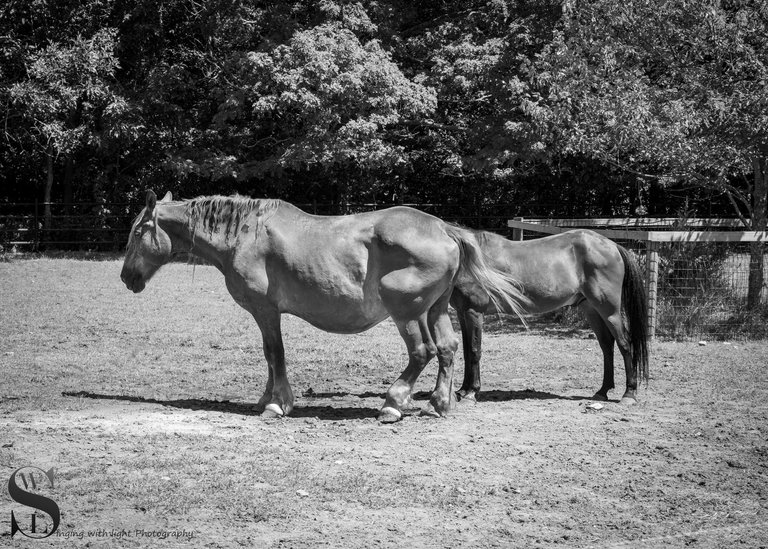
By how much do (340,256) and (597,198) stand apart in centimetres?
2259

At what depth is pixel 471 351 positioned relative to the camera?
9.83m

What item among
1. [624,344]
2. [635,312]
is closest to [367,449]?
[624,344]

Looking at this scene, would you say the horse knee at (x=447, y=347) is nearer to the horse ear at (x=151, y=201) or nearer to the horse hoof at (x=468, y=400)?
the horse hoof at (x=468, y=400)

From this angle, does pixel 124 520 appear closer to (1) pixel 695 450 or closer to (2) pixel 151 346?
(1) pixel 695 450

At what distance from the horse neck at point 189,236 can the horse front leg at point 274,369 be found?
757 mm

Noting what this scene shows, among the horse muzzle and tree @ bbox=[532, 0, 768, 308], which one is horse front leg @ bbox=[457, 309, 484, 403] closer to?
the horse muzzle

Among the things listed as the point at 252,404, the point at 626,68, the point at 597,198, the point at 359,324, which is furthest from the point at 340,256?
the point at 597,198

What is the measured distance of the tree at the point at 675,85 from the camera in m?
14.3

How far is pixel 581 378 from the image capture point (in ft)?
36.1

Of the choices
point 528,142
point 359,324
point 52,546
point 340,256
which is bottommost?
point 52,546

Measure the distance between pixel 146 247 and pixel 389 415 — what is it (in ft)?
9.96

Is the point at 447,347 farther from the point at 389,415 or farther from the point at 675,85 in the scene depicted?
the point at 675,85

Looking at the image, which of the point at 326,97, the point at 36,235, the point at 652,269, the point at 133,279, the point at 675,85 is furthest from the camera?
the point at 36,235
